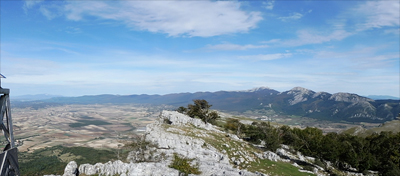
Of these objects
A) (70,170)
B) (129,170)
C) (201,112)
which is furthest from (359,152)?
(70,170)

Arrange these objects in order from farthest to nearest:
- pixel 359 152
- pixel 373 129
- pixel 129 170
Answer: pixel 373 129 < pixel 359 152 < pixel 129 170

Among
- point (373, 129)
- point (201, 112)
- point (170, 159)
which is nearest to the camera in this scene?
point (170, 159)

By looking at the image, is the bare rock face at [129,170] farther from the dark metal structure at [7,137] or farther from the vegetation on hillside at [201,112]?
the vegetation on hillside at [201,112]

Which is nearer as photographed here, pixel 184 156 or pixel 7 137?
pixel 7 137

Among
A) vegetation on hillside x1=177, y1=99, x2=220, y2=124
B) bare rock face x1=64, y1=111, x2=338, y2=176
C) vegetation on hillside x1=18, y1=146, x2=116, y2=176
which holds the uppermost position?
vegetation on hillside x1=177, y1=99, x2=220, y2=124

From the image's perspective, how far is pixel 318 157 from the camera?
46156 millimetres

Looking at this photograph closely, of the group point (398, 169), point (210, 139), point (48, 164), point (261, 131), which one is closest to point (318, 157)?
point (398, 169)

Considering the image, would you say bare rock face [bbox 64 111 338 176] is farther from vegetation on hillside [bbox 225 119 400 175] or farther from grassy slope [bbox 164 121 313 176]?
vegetation on hillside [bbox 225 119 400 175]

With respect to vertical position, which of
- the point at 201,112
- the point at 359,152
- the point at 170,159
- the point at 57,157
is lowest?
the point at 57,157

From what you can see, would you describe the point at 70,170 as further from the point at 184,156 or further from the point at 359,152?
the point at 359,152

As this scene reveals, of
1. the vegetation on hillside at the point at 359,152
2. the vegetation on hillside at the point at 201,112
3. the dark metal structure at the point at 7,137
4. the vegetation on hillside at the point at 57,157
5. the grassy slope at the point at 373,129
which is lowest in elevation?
the vegetation on hillside at the point at 57,157

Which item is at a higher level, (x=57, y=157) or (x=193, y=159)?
(x=193, y=159)

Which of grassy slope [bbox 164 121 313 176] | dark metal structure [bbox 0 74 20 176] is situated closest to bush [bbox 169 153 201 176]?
grassy slope [bbox 164 121 313 176]

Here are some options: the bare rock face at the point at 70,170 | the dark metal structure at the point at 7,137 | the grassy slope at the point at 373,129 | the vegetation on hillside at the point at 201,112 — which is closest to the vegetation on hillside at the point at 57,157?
the vegetation on hillside at the point at 201,112
